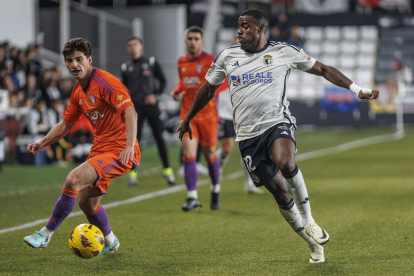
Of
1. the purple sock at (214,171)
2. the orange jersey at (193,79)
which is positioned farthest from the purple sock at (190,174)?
the orange jersey at (193,79)

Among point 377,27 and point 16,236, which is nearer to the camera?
point 16,236

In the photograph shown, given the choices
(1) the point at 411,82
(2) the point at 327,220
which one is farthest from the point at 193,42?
(1) the point at 411,82

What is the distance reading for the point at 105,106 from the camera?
16.5ft

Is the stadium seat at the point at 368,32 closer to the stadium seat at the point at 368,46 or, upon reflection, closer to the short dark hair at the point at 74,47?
the stadium seat at the point at 368,46

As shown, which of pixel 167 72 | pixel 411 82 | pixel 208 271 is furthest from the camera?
pixel 411 82

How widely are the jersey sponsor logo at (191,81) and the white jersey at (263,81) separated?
107 inches

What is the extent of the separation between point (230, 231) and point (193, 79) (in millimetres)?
2442

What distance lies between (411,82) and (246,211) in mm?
22699

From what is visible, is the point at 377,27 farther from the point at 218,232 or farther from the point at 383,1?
the point at 218,232

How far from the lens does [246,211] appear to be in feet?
24.7

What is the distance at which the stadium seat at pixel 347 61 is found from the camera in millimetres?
30969

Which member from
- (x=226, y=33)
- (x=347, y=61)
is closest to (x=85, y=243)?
(x=226, y=33)

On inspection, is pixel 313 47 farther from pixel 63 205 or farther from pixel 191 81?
pixel 63 205

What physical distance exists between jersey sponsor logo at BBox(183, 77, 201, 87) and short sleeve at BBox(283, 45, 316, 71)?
2877 millimetres
